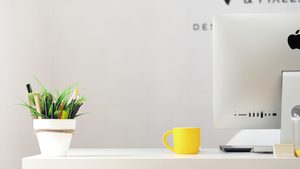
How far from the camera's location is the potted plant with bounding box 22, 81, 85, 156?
5.02ft

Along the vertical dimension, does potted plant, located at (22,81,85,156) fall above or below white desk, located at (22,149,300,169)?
above

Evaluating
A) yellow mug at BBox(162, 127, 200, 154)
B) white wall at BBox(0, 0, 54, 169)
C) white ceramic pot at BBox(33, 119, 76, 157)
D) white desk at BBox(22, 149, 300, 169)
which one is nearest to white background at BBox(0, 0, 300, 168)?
white wall at BBox(0, 0, 54, 169)

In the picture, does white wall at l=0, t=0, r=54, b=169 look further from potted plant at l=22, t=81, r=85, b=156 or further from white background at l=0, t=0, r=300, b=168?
potted plant at l=22, t=81, r=85, b=156

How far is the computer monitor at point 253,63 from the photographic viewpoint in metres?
1.76

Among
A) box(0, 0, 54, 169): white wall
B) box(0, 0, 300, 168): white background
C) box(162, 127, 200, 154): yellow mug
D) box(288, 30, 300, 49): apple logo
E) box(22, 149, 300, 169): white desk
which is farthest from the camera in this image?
box(0, 0, 300, 168): white background

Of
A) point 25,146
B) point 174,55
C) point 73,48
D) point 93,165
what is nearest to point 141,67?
point 174,55

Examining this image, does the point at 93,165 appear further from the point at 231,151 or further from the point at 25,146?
the point at 25,146

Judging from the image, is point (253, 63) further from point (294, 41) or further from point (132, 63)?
point (132, 63)

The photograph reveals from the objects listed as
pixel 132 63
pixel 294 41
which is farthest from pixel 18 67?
pixel 294 41

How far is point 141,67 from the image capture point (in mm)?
3459

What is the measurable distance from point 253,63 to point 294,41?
158 millimetres

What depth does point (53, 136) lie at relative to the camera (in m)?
1.54

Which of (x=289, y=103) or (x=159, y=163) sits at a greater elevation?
(x=289, y=103)

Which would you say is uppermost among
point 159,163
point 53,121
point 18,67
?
point 18,67
